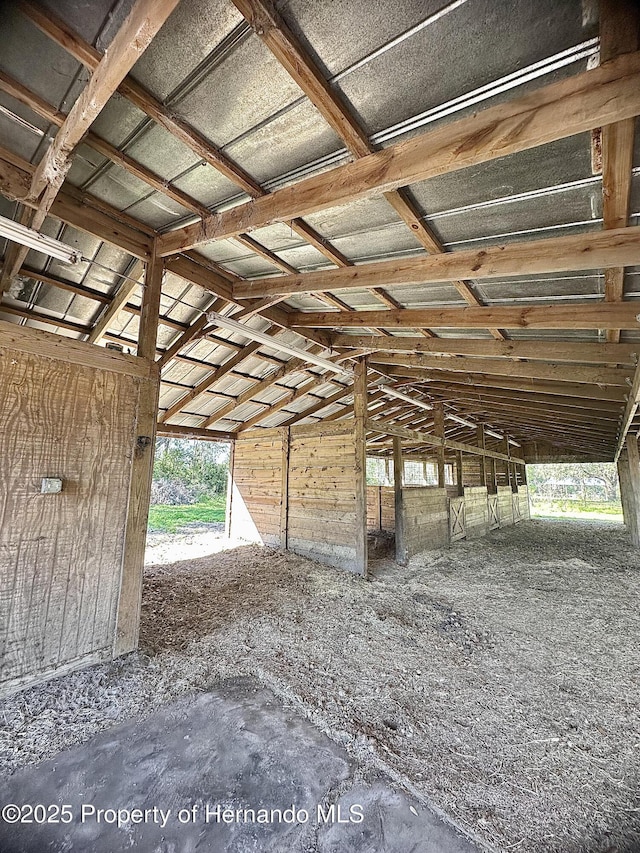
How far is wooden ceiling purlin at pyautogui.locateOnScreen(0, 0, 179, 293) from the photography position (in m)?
1.11

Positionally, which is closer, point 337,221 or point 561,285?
point 337,221

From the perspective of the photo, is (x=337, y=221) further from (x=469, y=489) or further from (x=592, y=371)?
(x=469, y=489)

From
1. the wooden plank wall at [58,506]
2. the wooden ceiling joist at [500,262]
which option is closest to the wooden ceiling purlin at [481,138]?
the wooden ceiling joist at [500,262]

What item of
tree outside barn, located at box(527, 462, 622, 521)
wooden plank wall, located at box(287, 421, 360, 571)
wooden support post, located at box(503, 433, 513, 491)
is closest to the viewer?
wooden plank wall, located at box(287, 421, 360, 571)

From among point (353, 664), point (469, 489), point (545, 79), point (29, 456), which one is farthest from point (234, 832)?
point (469, 489)

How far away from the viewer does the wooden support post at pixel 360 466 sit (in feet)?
17.1

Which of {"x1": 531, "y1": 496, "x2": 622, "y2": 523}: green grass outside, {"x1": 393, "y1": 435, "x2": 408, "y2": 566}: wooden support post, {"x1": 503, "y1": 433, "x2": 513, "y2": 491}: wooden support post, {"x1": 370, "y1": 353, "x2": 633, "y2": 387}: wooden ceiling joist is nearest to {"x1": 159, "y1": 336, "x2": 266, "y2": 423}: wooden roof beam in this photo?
{"x1": 370, "y1": 353, "x2": 633, "y2": 387}: wooden ceiling joist

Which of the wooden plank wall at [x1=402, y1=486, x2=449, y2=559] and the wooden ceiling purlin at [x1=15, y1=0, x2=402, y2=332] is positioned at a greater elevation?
the wooden ceiling purlin at [x1=15, y1=0, x2=402, y2=332]

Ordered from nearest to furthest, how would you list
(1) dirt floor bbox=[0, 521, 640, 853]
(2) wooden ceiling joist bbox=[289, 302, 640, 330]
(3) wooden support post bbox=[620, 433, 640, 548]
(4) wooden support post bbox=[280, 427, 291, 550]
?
1. (1) dirt floor bbox=[0, 521, 640, 853]
2. (2) wooden ceiling joist bbox=[289, 302, 640, 330]
3. (4) wooden support post bbox=[280, 427, 291, 550]
4. (3) wooden support post bbox=[620, 433, 640, 548]

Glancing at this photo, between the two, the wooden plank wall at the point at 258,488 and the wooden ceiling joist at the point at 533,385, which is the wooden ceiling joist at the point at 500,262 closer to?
the wooden ceiling joist at the point at 533,385

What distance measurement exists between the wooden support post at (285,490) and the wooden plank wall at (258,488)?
0.08 m

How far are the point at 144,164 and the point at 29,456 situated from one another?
6.37 ft

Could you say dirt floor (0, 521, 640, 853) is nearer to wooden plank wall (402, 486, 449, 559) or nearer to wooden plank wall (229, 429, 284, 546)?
wooden plank wall (402, 486, 449, 559)

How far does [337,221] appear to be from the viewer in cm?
225
